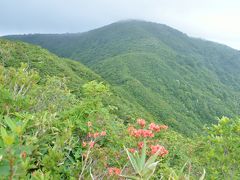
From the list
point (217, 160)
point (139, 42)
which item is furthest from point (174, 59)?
point (217, 160)

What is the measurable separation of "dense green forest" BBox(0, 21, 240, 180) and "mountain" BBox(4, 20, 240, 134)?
342mm

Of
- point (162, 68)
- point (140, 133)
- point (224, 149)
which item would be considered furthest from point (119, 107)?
point (162, 68)

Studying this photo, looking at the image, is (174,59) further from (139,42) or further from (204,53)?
(204,53)

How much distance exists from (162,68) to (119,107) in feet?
178

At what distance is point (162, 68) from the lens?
96250 mm

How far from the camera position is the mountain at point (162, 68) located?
237 ft

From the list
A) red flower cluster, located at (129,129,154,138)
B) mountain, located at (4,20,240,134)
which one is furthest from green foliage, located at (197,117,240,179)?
mountain, located at (4,20,240,134)

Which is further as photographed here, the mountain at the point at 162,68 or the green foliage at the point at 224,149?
the mountain at the point at 162,68

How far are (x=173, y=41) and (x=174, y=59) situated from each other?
1336 inches

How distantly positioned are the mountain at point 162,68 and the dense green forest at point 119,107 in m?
0.34

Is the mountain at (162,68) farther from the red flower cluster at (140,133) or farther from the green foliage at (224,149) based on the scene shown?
the red flower cluster at (140,133)

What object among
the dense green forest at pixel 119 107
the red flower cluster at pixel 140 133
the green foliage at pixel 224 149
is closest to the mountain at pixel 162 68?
the dense green forest at pixel 119 107

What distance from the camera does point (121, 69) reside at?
83500mm

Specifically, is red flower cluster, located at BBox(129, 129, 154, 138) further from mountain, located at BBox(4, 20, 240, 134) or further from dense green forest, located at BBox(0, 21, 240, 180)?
mountain, located at BBox(4, 20, 240, 134)
